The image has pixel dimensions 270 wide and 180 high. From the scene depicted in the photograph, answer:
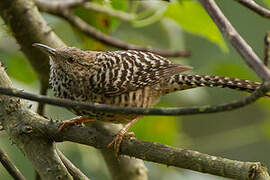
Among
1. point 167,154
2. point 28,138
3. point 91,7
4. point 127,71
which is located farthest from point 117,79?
point 167,154

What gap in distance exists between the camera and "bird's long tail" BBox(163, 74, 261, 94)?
3202mm

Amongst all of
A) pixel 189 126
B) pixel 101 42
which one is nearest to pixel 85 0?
pixel 101 42

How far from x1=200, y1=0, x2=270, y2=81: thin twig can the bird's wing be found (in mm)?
1779

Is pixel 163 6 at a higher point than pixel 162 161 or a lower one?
higher

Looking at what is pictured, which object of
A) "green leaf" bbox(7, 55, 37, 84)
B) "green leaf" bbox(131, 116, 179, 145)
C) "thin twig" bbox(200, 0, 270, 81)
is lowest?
"green leaf" bbox(131, 116, 179, 145)

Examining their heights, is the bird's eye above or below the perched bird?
above

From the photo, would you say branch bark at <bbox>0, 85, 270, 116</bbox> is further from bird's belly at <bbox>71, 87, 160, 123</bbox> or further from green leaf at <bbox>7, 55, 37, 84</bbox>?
green leaf at <bbox>7, 55, 37, 84</bbox>

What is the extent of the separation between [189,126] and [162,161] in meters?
5.15

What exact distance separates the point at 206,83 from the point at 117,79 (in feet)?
1.81

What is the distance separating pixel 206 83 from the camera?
11.1 feet

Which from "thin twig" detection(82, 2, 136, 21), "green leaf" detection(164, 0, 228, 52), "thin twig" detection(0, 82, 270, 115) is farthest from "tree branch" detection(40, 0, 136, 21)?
"thin twig" detection(0, 82, 270, 115)

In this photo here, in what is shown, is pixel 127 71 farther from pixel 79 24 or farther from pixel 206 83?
pixel 79 24

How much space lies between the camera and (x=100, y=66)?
3.68 metres

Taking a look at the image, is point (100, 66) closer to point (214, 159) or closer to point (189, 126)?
point (214, 159)
